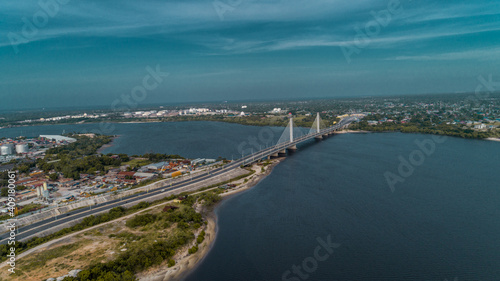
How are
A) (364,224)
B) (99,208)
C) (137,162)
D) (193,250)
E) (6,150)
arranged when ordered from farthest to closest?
(6,150)
(137,162)
(99,208)
(364,224)
(193,250)

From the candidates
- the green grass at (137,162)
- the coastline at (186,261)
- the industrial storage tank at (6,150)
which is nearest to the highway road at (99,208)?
the coastline at (186,261)

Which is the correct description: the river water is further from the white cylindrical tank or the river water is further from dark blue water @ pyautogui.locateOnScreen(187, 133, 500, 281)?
the white cylindrical tank

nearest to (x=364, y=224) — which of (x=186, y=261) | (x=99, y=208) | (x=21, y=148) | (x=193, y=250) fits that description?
(x=193, y=250)

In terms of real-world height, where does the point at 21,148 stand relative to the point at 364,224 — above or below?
above

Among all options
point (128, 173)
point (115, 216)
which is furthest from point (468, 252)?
point (128, 173)

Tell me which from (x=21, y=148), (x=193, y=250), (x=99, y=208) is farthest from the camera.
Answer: (x=21, y=148)

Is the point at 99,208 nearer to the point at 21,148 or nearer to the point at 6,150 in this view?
the point at 6,150

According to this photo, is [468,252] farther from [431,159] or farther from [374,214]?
[431,159]

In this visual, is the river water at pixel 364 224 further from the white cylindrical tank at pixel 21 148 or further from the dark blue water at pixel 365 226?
the white cylindrical tank at pixel 21 148
